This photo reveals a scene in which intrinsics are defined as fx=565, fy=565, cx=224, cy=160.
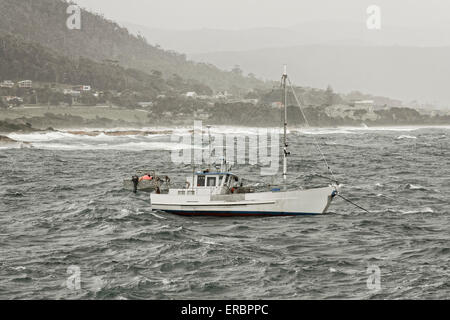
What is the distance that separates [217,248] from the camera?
29.7 meters

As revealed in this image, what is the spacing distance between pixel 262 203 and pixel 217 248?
8.69 metres

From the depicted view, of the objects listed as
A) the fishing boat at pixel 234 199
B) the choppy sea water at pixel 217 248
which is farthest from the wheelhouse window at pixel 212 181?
the choppy sea water at pixel 217 248

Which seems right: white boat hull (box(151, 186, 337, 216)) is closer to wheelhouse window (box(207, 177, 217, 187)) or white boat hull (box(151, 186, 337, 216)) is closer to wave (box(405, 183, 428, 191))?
wheelhouse window (box(207, 177, 217, 187))

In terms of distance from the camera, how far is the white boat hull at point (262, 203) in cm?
3741

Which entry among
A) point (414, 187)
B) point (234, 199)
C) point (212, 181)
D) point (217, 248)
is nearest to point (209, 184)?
point (212, 181)

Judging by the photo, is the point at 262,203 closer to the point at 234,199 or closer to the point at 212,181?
the point at 234,199

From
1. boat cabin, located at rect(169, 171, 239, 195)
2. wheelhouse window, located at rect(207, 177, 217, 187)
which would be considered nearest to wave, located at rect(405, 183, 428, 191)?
boat cabin, located at rect(169, 171, 239, 195)

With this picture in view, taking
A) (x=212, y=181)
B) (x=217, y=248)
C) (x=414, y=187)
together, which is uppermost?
(x=212, y=181)

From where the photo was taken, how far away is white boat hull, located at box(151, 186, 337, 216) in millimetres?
37406

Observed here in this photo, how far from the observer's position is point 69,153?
9856 cm

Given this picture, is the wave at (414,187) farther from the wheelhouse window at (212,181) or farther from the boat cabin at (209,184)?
the wheelhouse window at (212,181)

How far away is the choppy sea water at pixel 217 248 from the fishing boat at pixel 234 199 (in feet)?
2.60

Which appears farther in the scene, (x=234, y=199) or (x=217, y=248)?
(x=234, y=199)
